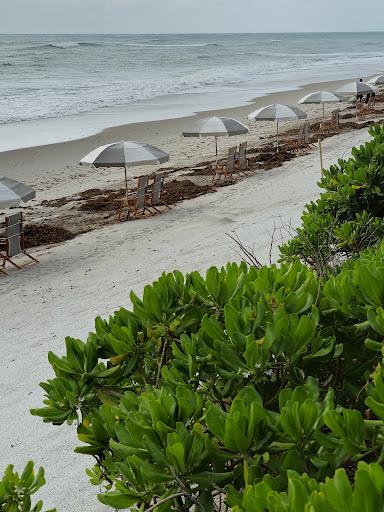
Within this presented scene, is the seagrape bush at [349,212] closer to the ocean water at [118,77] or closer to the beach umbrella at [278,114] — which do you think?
the beach umbrella at [278,114]

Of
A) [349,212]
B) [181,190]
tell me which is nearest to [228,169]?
[181,190]

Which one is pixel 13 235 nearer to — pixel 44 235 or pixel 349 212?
pixel 44 235

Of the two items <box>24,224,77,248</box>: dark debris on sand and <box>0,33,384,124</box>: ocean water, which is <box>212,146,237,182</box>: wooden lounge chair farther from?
<box>0,33,384,124</box>: ocean water

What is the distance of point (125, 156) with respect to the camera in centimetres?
1269

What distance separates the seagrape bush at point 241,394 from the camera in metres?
1.56

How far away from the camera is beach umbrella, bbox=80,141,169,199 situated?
1264cm

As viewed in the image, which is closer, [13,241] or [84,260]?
[13,241]

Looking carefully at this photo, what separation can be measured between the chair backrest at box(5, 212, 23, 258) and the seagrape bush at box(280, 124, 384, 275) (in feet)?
20.7

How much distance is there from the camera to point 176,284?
7.52 ft

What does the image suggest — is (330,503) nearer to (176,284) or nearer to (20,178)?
(176,284)

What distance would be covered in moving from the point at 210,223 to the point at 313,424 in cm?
1026

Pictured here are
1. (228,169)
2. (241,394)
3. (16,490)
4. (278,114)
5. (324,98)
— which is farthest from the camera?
(324,98)

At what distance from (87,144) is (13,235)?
11851 mm

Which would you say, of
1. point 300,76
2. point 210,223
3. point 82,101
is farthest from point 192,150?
point 300,76
